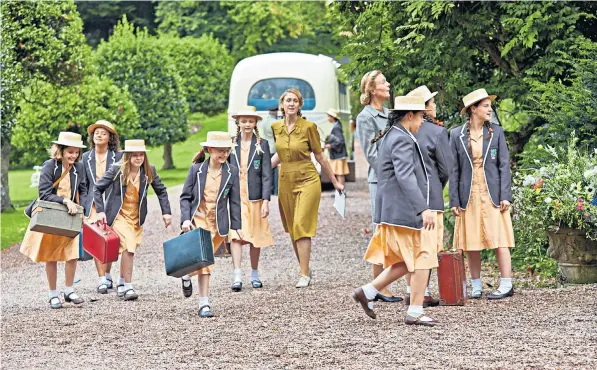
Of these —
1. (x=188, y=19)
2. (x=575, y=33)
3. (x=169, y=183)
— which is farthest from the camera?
(x=188, y=19)

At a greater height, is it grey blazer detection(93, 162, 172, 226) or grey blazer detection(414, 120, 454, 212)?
grey blazer detection(414, 120, 454, 212)

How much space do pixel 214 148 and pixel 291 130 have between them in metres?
1.14

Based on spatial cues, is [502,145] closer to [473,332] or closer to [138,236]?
[473,332]

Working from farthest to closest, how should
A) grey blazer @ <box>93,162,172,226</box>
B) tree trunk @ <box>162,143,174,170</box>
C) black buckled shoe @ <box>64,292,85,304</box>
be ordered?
1. tree trunk @ <box>162,143,174,170</box>
2. grey blazer @ <box>93,162,172,226</box>
3. black buckled shoe @ <box>64,292,85,304</box>

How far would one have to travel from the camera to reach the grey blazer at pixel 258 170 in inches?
451

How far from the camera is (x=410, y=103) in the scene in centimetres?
841

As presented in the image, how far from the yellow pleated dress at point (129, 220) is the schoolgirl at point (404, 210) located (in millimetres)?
3379

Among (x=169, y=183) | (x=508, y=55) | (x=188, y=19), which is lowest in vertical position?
(x=169, y=183)

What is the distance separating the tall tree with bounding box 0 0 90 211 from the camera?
22.3 m

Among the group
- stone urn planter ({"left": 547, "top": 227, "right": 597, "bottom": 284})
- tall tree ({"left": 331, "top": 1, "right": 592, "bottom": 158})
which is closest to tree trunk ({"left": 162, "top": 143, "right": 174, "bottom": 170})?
tall tree ({"left": 331, "top": 1, "right": 592, "bottom": 158})

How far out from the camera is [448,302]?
30.6 feet

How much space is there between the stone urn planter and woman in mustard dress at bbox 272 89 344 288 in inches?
87.5

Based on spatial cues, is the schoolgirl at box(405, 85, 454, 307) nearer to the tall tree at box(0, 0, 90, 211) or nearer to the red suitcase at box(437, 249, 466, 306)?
the red suitcase at box(437, 249, 466, 306)

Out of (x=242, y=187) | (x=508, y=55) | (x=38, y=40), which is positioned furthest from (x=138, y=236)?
(x=38, y=40)
